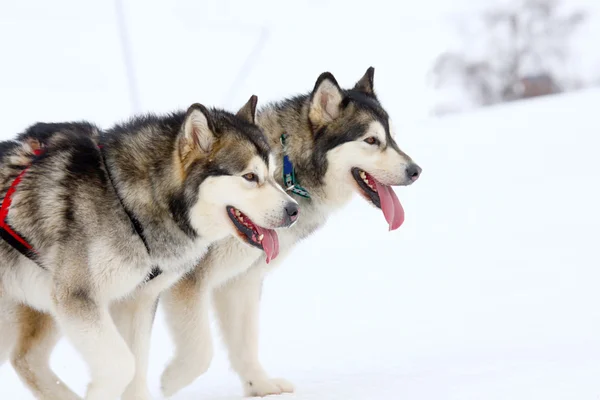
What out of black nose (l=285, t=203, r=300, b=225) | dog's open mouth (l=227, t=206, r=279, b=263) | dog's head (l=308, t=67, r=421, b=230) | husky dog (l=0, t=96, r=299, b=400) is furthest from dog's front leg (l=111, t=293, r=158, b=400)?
dog's head (l=308, t=67, r=421, b=230)

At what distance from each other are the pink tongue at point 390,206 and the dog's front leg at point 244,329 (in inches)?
35.3

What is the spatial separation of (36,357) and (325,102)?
92.9 inches

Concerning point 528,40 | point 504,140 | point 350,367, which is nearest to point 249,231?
Result: point 350,367

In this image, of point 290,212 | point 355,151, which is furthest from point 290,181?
point 290,212

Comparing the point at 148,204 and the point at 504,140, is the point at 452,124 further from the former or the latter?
the point at 148,204

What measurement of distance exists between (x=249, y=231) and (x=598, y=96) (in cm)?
1709

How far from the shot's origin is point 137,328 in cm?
525

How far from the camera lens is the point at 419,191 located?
15.3 meters

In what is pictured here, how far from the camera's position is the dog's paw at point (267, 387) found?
590 centimetres

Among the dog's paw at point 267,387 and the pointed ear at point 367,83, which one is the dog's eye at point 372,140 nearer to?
the pointed ear at point 367,83

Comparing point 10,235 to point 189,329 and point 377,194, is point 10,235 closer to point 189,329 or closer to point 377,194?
point 189,329

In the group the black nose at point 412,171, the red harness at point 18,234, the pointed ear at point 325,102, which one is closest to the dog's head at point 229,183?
the red harness at point 18,234

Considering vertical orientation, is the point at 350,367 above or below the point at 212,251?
below

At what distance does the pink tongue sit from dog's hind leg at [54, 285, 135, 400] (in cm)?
189
